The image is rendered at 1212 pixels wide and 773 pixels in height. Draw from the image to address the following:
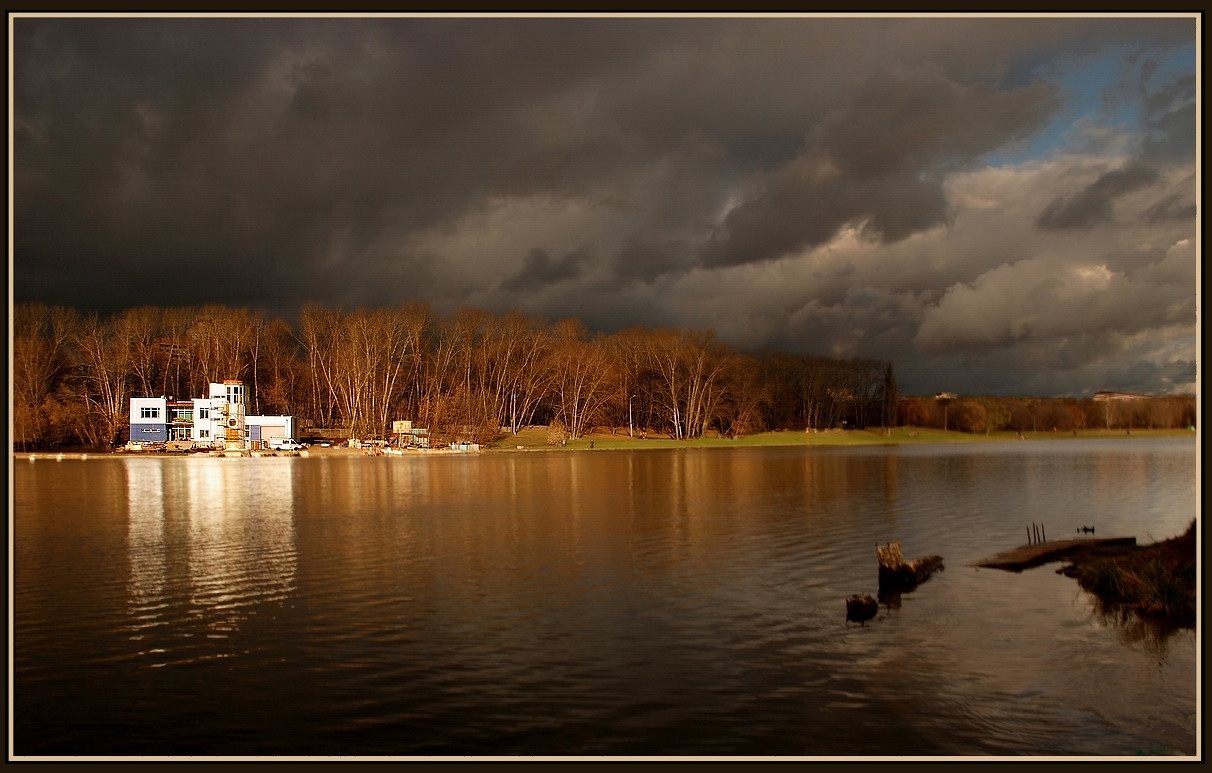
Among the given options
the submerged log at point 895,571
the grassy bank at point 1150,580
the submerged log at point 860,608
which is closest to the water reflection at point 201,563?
the submerged log at point 860,608

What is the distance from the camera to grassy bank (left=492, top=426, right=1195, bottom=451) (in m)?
139

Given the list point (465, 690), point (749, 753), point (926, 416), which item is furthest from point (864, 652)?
point (926, 416)

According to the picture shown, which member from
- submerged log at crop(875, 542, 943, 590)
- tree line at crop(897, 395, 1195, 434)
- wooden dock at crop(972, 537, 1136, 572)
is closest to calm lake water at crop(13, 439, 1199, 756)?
submerged log at crop(875, 542, 943, 590)

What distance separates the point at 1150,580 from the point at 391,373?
444 ft

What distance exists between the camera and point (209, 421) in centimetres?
13262

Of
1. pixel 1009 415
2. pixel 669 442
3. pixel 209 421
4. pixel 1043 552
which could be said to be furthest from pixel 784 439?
pixel 1043 552

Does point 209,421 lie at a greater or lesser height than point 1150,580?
greater

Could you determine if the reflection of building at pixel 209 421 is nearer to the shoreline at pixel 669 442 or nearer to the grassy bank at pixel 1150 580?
the shoreline at pixel 669 442

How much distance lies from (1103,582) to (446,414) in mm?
119732

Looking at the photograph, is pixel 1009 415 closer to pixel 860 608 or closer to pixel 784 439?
pixel 784 439

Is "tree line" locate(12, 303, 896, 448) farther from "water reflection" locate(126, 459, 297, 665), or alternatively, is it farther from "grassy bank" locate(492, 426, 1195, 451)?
"water reflection" locate(126, 459, 297, 665)

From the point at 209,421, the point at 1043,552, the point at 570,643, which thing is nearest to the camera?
the point at 570,643

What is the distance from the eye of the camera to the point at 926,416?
192125 millimetres

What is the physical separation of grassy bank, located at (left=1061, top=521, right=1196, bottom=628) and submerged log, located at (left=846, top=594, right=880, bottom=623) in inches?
290
